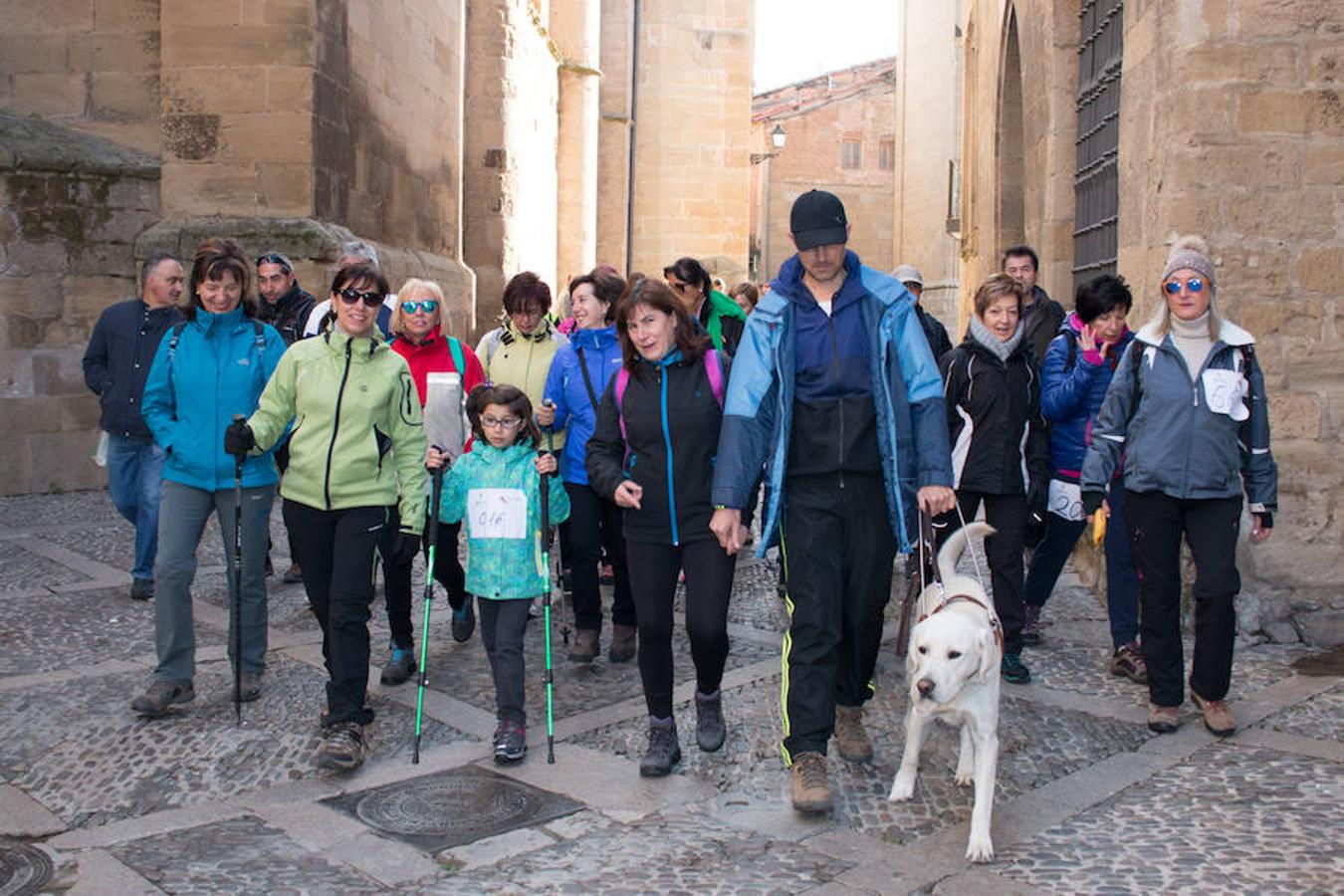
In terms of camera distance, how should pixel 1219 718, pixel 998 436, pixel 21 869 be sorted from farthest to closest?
pixel 998 436 < pixel 1219 718 < pixel 21 869

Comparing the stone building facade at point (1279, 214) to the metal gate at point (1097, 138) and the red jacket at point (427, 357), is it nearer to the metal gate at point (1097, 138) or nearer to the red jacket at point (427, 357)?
the metal gate at point (1097, 138)

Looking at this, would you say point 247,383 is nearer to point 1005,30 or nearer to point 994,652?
point 994,652

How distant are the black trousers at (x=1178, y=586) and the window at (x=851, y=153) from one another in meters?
51.8

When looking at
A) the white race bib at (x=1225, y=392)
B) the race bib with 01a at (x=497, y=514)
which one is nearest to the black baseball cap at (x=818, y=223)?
the race bib with 01a at (x=497, y=514)

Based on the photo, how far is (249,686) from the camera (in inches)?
227

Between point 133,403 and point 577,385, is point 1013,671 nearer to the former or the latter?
point 577,385

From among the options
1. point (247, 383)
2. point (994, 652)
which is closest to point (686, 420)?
point (994, 652)

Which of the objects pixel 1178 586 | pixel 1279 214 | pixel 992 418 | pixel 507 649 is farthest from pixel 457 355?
pixel 1279 214

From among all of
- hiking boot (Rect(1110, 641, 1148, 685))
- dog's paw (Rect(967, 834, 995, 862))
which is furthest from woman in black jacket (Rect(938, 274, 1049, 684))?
dog's paw (Rect(967, 834, 995, 862))

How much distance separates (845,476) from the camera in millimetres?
4625

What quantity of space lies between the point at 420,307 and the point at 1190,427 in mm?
3312

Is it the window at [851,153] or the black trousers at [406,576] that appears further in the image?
the window at [851,153]

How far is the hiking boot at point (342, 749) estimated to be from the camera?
4.84 meters

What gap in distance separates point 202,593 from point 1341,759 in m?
5.70
